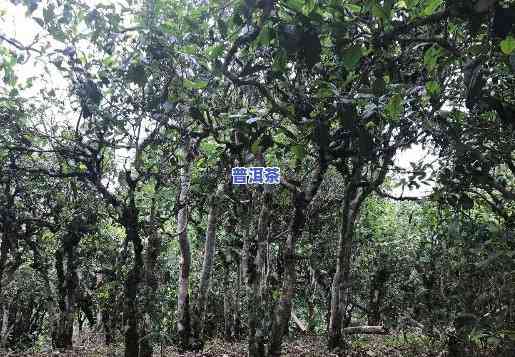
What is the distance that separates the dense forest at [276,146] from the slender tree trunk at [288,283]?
0.03m

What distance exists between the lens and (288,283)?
777 cm

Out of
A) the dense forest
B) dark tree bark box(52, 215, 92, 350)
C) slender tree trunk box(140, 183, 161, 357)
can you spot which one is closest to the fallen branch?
the dense forest

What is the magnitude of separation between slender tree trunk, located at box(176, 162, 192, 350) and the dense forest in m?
0.04

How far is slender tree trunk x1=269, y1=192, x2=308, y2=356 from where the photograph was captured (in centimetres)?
775

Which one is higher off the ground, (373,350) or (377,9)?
(377,9)

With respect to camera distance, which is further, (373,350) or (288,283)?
(373,350)

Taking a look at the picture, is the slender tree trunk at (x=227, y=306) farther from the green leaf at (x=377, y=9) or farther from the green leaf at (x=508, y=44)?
the green leaf at (x=508, y=44)

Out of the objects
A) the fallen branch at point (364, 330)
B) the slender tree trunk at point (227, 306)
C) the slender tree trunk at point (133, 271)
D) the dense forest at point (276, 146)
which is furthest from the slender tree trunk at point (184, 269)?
the fallen branch at point (364, 330)

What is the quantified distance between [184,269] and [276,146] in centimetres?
337

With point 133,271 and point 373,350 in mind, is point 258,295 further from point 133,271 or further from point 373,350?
point 373,350

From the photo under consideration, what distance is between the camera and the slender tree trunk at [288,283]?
7.75m

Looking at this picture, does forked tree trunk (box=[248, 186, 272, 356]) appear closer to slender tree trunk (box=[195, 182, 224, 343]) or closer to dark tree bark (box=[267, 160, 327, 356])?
dark tree bark (box=[267, 160, 327, 356])

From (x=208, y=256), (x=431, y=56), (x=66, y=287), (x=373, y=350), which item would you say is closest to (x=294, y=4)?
(x=431, y=56)

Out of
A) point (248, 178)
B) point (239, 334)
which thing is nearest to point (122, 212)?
point (248, 178)
